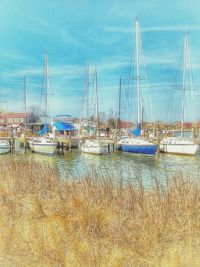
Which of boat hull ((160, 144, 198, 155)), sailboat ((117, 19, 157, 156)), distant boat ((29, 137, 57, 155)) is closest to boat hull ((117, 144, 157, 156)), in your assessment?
sailboat ((117, 19, 157, 156))

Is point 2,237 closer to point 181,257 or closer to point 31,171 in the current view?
point 181,257

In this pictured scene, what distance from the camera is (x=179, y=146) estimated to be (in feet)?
123

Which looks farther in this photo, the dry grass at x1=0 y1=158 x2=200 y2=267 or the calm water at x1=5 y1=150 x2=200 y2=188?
the calm water at x1=5 y1=150 x2=200 y2=188

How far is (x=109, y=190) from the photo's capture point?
7.04 m

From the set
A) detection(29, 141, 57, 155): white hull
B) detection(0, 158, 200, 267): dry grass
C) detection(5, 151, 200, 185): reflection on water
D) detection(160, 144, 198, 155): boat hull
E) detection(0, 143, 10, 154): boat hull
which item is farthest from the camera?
detection(29, 141, 57, 155): white hull

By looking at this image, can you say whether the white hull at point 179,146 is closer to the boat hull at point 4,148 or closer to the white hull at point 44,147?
the white hull at point 44,147

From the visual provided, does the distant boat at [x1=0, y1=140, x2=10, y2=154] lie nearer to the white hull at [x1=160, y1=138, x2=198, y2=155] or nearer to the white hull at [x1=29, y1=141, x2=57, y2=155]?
the white hull at [x1=29, y1=141, x2=57, y2=155]

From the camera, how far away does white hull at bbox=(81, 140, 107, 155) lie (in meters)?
37.7

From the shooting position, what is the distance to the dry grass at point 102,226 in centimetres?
466

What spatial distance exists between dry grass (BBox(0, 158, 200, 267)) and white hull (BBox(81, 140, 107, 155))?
29968 millimetres

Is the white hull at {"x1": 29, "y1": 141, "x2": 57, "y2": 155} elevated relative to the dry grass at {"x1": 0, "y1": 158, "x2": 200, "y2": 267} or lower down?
lower down

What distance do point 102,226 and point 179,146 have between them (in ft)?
109

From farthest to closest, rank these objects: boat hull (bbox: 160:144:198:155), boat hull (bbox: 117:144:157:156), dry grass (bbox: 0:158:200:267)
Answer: boat hull (bbox: 160:144:198:155), boat hull (bbox: 117:144:157:156), dry grass (bbox: 0:158:200:267)

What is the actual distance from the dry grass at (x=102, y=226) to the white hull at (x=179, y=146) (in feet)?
101
